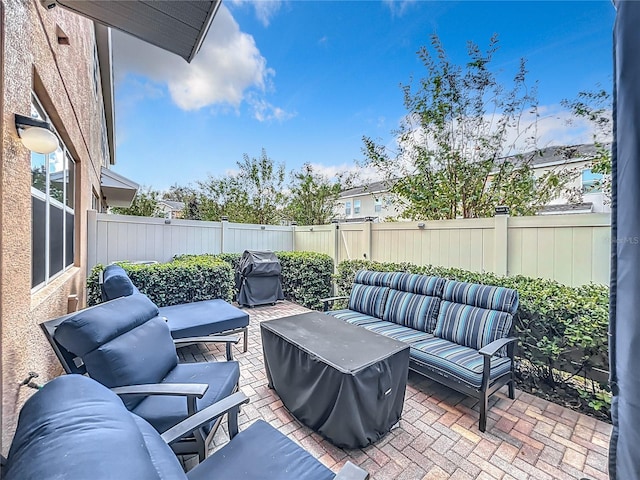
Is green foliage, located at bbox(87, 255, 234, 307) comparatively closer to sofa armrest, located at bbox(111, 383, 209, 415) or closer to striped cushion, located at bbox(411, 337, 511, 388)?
sofa armrest, located at bbox(111, 383, 209, 415)

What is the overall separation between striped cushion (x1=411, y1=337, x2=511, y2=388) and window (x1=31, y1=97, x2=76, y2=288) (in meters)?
3.62

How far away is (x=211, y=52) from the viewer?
620cm

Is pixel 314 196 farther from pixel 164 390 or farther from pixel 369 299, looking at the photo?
pixel 164 390

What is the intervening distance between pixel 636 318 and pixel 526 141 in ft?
16.7

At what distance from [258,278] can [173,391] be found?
4.78m

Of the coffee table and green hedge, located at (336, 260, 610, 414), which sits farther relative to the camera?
green hedge, located at (336, 260, 610, 414)

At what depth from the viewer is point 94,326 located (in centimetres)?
203

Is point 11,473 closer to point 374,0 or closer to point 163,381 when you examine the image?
point 163,381

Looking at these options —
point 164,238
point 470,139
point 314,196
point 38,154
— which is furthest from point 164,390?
point 314,196

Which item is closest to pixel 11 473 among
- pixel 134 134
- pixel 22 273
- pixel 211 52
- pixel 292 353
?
pixel 22 273

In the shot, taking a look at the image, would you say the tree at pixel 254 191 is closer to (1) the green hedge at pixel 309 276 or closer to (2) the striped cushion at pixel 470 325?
(1) the green hedge at pixel 309 276

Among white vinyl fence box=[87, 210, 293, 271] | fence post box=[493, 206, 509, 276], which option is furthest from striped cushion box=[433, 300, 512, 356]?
white vinyl fence box=[87, 210, 293, 271]

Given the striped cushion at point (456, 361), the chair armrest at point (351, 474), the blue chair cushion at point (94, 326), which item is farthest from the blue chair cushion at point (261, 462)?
the striped cushion at point (456, 361)

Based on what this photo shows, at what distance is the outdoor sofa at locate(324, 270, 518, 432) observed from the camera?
2719mm
